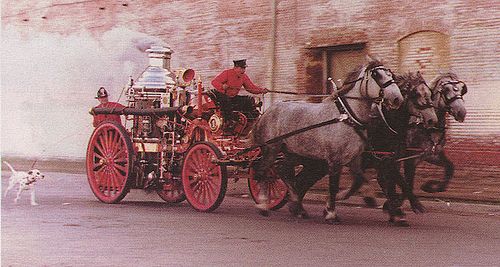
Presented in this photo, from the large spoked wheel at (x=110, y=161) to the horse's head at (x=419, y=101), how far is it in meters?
4.13

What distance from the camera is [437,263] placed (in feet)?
24.2

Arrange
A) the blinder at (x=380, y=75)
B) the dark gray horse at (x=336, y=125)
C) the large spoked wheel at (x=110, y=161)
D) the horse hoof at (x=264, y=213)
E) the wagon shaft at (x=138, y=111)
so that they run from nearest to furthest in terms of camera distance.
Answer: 1. the blinder at (x=380, y=75)
2. the dark gray horse at (x=336, y=125)
3. the horse hoof at (x=264, y=213)
4. the wagon shaft at (x=138, y=111)
5. the large spoked wheel at (x=110, y=161)


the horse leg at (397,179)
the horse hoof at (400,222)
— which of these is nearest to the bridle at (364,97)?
the horse leg at (397,179)

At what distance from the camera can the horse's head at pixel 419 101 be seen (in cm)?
1067

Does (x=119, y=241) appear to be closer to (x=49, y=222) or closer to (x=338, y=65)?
(x=49, y=222)

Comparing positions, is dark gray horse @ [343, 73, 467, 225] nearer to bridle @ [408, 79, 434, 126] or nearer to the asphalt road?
bridle @ [408, 79, 434, 126]

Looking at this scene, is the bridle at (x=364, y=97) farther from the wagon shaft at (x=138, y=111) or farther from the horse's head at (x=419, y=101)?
the wagon shaft at (x=138, y=111)

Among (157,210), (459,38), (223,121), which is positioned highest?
(459,38)

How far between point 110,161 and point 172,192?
1.05 metres

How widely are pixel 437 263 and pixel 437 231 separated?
7.72 feet

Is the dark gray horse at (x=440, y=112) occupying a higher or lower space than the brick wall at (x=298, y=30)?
lower

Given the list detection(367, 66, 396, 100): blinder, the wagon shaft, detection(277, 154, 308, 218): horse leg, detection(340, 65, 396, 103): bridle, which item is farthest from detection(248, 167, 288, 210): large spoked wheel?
detection(367, 66, 396, 100): blinder

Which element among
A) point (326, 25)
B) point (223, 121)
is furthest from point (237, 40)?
point (223, 121)

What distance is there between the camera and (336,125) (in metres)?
10.3
